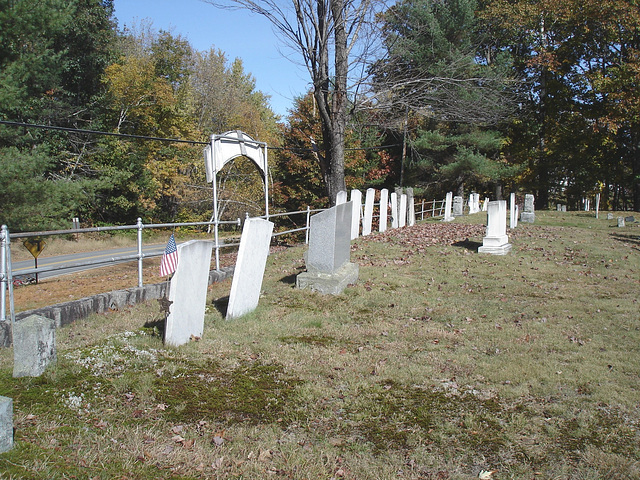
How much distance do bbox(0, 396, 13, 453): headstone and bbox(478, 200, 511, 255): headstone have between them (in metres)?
11.6

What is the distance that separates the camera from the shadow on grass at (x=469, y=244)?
1351cm

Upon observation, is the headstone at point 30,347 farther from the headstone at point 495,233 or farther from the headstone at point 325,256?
the headstone at point 495,233

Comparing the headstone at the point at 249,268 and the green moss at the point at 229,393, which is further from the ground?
the headstone at the point at 249,268

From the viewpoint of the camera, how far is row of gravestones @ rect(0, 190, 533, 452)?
427cm

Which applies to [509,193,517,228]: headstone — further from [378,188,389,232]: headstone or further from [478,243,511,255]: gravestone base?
[478,243,511,255]: gravestone base

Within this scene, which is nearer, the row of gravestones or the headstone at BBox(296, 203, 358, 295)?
the row of gravestones

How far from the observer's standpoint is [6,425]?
3.05m

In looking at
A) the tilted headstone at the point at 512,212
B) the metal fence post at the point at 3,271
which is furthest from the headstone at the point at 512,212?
the metal fence post at the point at 3,271

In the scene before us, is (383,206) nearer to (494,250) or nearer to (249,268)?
(494,250)

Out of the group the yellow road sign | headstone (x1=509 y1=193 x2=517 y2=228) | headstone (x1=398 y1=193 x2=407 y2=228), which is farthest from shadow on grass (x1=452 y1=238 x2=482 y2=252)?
the yellow road sign

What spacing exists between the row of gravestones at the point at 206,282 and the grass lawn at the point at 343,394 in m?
0.18

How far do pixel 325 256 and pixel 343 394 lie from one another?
4.23 metres

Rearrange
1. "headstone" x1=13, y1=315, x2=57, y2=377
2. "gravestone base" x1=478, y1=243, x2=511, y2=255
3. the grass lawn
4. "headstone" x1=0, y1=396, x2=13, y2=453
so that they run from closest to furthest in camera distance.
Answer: "headstone" x1=0, y1=396, x2=13, y2=453, the grass lawn, "headstone" x1=13, y1=315, x2=57, y2=377, "gravestone base" x1=478, y1=243, x2=511, y2=255

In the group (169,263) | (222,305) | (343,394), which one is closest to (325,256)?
(222,305)
